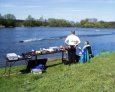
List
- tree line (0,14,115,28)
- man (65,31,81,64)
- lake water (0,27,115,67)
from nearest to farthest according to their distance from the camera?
man (65,31,81,64) < lake water (0,27,115,67) < tree line (0,14,115,28)

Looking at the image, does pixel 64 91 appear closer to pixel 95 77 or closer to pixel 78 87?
pixel 78 87

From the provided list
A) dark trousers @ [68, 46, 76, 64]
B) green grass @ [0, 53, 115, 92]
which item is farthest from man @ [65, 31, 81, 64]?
green grass @ [0, 53, 115, 92]

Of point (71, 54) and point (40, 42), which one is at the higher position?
point (71, 54)

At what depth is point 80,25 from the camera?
186m

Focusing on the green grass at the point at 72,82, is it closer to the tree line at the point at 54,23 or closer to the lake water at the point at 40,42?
the lake water at the point at 40,42

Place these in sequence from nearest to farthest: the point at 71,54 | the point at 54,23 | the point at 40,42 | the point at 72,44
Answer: the point at 72,44 < the point at 71,54 < the point at 40,42 < the point at 54,23

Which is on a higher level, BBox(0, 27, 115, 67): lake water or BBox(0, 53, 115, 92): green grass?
BBox(0, 53, 115, 92): green grass

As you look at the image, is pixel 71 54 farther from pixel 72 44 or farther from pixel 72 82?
pixel 72 82

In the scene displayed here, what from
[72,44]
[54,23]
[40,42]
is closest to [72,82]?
[72,44]

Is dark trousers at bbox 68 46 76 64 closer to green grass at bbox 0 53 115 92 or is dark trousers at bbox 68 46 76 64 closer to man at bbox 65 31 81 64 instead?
man at bbox 65 31 81 64

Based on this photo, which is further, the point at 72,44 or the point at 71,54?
the point at 71,54

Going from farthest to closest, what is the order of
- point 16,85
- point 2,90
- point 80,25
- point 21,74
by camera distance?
1. point 80,25
2. point 21,74
3. point 16,85
4. point 2,90

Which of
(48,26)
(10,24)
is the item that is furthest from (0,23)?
(48,26)

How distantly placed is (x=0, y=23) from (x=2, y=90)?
13849 centimetres
